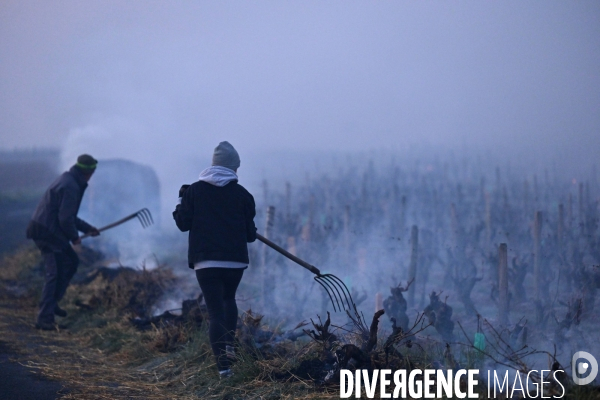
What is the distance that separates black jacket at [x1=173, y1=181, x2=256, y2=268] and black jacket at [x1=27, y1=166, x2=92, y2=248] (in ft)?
9.80

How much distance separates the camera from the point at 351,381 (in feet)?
12.6

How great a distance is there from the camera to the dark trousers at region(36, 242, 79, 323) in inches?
278

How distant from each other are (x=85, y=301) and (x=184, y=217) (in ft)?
14.6

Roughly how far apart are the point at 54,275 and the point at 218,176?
3632 millimetres

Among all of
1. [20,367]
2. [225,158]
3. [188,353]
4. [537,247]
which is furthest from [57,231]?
[537,247]

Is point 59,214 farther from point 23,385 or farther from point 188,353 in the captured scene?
point 188,353

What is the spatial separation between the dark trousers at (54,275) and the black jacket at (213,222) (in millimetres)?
3302

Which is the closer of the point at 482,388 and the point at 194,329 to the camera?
the point at 482,388

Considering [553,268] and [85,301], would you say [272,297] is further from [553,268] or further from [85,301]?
[553,268]

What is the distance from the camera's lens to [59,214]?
23.1 ft

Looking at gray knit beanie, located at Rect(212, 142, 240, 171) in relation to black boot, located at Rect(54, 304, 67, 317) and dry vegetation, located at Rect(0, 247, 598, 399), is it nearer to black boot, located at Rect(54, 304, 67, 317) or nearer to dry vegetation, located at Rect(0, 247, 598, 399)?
dry vegetation, located at Rect(0, 247, 598, 399)

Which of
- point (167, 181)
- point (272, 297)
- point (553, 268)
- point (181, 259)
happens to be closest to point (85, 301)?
point (272, 297)

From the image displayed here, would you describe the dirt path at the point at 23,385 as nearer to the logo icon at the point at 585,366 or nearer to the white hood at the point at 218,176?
the white hood at the point at 218,176

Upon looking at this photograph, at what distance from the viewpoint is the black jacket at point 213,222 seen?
4492 mm
